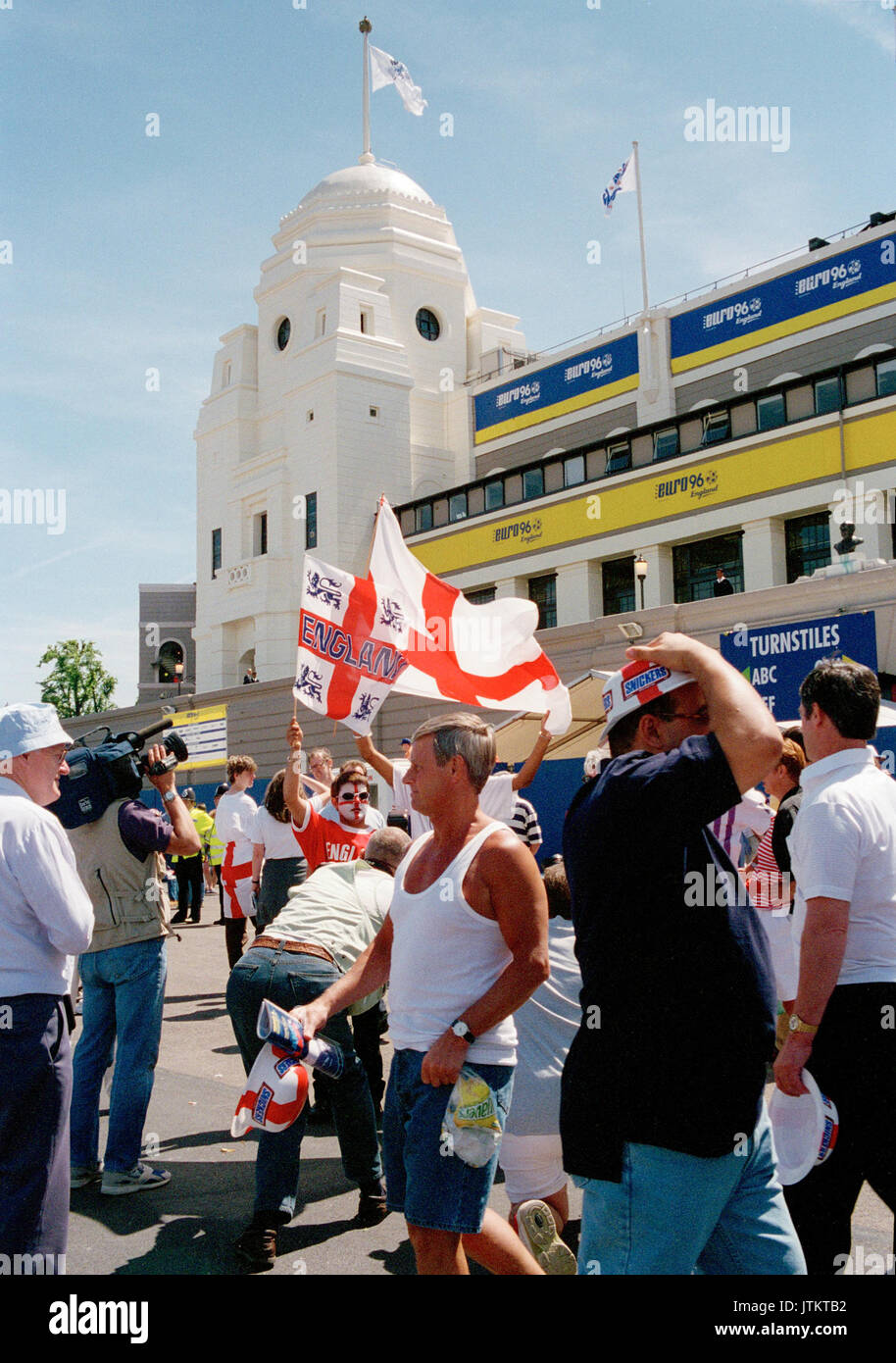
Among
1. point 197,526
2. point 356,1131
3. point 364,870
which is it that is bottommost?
point 356,1131

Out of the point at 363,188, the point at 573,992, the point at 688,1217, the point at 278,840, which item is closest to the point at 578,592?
the point at 363,188

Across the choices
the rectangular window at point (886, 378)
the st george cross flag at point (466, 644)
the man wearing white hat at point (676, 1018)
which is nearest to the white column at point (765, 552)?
the rectangular window at point (886, 378)

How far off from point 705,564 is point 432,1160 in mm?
28732

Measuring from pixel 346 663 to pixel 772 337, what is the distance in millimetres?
27929

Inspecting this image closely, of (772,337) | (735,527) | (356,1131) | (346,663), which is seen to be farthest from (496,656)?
(772,337)

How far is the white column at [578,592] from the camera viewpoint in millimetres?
32844

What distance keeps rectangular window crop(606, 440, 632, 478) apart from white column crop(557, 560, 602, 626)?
9.20 feet

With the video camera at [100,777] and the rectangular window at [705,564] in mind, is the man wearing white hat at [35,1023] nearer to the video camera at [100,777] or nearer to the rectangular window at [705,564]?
the video camera at [100,777]

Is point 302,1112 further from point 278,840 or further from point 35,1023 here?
point 278,840

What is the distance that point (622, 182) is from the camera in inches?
1409

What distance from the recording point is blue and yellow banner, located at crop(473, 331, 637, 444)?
37.4 metres

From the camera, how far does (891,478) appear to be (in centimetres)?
2473
